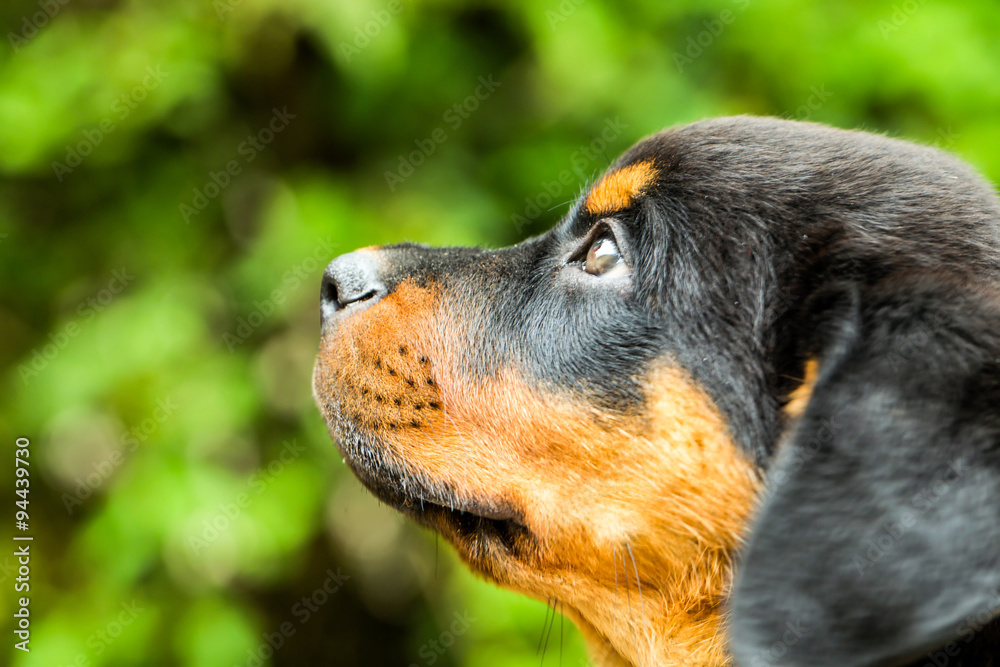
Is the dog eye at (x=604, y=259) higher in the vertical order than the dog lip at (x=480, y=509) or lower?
higher

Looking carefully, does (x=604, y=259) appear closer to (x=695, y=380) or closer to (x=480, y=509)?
(x=695, y=380)

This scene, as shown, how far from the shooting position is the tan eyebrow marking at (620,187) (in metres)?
2.48

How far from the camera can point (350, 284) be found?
2.54 metres

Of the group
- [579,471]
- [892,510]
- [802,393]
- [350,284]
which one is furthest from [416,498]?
[892,510]

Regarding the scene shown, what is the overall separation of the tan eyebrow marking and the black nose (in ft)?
2.33

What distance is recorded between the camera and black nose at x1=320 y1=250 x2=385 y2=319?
2537 mm

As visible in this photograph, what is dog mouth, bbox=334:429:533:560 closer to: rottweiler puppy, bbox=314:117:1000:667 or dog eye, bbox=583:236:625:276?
rottweiler puppy, bbox=314:117:1000:667

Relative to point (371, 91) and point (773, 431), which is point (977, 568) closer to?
point (773, 431)

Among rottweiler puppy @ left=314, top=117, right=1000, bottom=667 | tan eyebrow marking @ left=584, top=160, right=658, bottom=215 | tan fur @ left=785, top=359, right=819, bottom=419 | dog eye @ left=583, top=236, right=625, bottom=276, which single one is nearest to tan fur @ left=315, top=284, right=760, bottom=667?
rottweiler puppy @ left=314, top=117, right=1000, bottom=667

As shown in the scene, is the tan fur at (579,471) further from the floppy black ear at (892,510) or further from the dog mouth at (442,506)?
the floppy black ear at (892,510)

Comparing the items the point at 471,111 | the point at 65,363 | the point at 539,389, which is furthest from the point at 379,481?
the point at 471,111

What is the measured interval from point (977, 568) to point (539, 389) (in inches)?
46.1

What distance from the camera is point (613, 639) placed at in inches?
98.4

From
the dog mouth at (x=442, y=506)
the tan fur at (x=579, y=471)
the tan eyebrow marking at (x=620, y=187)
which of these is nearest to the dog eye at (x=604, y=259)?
the tan eyebrow marking at (x=620, y=187)
